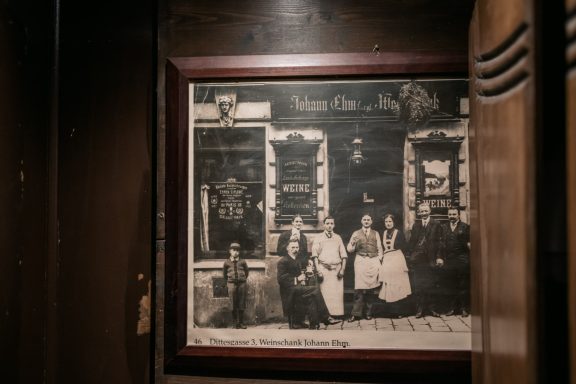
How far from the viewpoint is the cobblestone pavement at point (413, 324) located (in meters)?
1.22

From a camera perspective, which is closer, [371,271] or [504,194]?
[504,194]

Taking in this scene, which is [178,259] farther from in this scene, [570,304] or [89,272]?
[570,304]

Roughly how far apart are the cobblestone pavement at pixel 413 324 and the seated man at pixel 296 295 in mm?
A: 37

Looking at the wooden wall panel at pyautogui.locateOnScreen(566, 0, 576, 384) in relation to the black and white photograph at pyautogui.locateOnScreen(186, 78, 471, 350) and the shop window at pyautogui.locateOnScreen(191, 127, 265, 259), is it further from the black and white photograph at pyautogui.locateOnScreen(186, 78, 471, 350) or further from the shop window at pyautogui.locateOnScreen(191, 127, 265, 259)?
the shop window at pyautogui.locateOnScreen(191, 127, 265, 259)

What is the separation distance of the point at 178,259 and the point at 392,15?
3.11 feet

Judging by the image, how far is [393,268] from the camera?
4.08ft

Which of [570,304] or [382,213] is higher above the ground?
[382,213]

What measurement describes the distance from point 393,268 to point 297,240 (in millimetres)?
283

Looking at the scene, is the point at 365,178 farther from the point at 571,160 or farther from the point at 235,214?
the point at 571,160

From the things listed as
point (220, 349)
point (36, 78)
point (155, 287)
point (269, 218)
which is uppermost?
point (36, 78)

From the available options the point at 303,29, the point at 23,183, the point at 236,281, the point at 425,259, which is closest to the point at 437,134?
the point at 425,259

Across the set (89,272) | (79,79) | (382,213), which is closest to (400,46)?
(382,213)

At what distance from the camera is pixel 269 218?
127 centimetres

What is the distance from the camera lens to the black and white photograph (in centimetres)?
124
